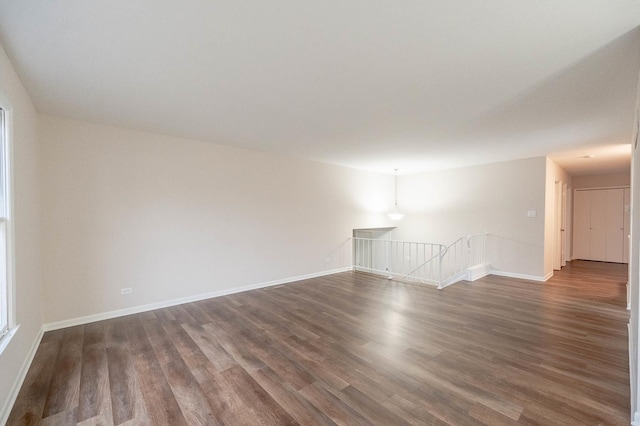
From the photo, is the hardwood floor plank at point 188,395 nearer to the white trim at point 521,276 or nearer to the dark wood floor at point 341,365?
the dark wood floor at point 341,365

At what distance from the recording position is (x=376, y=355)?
8.48 feet

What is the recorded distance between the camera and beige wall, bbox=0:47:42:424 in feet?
6.49

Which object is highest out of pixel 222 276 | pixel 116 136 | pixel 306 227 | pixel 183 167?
pixel 116 136

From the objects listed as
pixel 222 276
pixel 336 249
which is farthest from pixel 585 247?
pixel 222 276

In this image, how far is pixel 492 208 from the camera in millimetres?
6082

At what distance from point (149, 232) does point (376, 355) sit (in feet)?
11.3

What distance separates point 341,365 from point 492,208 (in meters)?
5.40

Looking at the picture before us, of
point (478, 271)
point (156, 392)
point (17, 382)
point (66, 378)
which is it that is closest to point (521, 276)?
point (478, 271)

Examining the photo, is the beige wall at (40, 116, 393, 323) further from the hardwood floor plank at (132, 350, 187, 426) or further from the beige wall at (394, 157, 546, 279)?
the beige wall at (394, 157, 546, 279)

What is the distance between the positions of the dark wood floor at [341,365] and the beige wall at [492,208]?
64.4 inches

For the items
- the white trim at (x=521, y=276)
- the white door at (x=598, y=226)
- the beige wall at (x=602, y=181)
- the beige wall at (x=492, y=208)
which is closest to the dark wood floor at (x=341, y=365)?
the white trim at (x=521, y=276)

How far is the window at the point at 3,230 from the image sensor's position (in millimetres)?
2043

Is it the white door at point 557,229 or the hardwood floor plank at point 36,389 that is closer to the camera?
the hardwood floor plank at point 36,389

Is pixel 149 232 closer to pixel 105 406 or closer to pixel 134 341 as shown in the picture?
pixel 134 341
